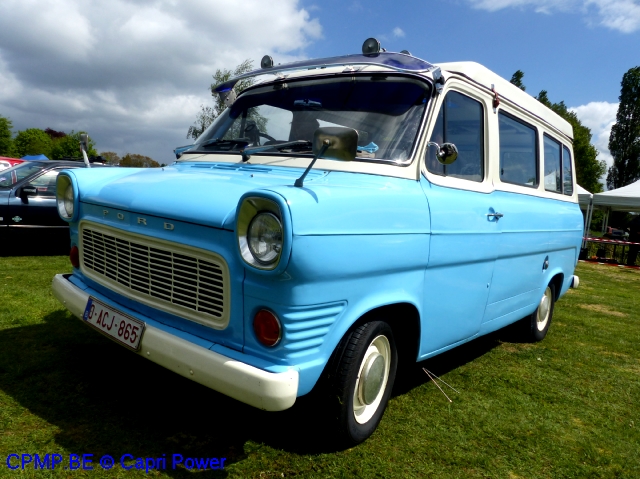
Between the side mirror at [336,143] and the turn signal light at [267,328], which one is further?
the side mirror at [336,143]

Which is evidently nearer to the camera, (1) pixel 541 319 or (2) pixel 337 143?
(2) pixel 337 143

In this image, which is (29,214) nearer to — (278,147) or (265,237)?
(278,147)

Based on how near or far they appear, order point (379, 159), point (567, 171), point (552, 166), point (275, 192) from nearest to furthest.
Answer: point (275, 192)
point (379, 159)
point (552, 166)
point (567, 171)

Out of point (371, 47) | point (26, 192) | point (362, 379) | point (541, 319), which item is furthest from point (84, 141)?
point (541, 319)

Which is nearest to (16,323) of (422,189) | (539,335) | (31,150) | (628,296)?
(422,189)

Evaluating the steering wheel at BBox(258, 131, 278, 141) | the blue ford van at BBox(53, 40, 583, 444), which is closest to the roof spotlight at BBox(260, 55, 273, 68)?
the blue ford van at BBox(53, 40, 583, 444)

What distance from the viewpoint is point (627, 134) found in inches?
1861

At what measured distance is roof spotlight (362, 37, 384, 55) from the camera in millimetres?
3461

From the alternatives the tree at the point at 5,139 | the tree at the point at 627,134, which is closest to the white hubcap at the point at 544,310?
the tree at the point at 627,134

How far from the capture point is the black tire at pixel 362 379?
2.48 metres

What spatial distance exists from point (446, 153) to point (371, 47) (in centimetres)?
95

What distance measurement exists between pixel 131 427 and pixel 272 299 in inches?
49.0

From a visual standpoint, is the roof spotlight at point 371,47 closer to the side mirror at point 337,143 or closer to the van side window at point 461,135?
the van side window at point 461,135

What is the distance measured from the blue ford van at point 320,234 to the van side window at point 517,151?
0.03m
